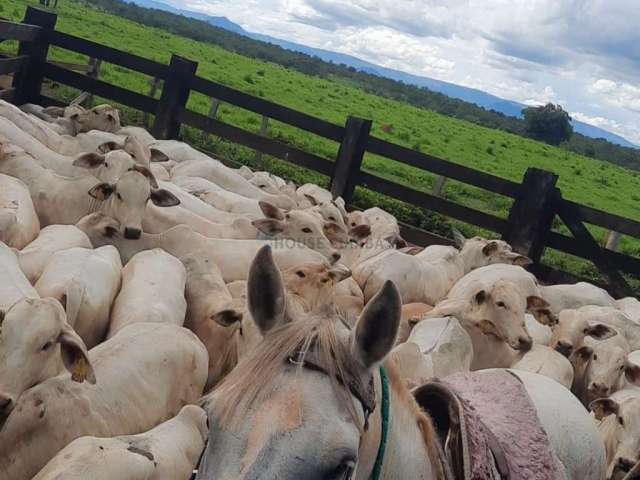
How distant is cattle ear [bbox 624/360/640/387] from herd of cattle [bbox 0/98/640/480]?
0.02 metres

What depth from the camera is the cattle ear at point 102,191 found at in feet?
23.1

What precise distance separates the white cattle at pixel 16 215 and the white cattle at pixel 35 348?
1868 mm

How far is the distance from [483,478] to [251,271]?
107 cm

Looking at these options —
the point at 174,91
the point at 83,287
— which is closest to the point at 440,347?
the point at 83,287

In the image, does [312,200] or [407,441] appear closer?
[407,441]

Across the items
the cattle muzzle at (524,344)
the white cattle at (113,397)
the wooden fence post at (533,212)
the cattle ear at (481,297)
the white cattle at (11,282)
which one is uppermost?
the wooden fence post at (533,212)

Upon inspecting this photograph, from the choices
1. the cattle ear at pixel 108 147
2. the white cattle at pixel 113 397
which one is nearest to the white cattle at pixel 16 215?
the white cattle at pixel 113 397

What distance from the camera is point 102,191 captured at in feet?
23.3

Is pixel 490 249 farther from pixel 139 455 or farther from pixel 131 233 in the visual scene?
pixel 139 455

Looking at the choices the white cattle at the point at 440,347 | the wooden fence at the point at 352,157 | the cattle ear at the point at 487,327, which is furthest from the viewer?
the wooden fence at the point at 352,157

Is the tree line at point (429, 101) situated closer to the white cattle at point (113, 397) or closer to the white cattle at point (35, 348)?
the white cattle at point (113, 397)

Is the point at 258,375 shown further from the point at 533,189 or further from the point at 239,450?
the point at 533,189

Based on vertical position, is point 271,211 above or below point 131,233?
above

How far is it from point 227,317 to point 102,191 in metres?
2.45
